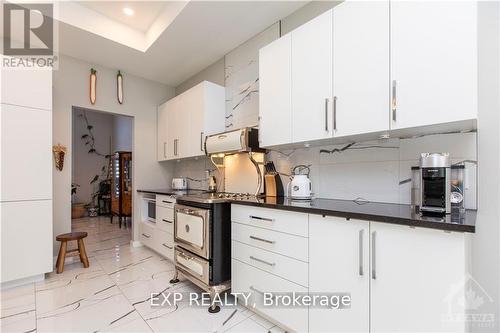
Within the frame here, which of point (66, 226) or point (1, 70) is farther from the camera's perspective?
point (66, 226)

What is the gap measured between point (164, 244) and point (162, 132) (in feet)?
6.02

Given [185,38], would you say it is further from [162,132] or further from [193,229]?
[193,229]

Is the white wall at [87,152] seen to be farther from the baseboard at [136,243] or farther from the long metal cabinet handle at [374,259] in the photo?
the long metal cabinet handle at [374,259]

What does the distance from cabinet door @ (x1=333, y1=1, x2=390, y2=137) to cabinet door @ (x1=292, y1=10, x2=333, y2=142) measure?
0.19 ft

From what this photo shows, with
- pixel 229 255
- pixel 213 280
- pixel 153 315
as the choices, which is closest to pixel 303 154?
pixel 229 255

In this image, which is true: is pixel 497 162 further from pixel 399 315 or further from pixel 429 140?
pixel 399 315

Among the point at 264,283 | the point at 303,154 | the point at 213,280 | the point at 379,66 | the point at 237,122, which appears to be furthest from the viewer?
the point at 237,122

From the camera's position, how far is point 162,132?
3.83 m

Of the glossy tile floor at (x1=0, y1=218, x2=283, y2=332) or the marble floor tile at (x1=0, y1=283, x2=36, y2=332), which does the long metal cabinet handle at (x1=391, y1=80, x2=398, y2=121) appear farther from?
the marble floor tile at (x1=0, y1=283, x2=36, y2=332)

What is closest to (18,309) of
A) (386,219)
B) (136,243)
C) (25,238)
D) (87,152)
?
(25,238)

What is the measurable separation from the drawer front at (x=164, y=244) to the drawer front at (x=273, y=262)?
1.26 m

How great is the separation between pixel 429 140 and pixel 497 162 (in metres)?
0.33

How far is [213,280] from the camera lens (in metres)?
1.92

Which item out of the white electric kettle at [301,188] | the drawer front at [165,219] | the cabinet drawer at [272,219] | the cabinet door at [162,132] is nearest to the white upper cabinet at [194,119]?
the cabinet door at [162,132]
